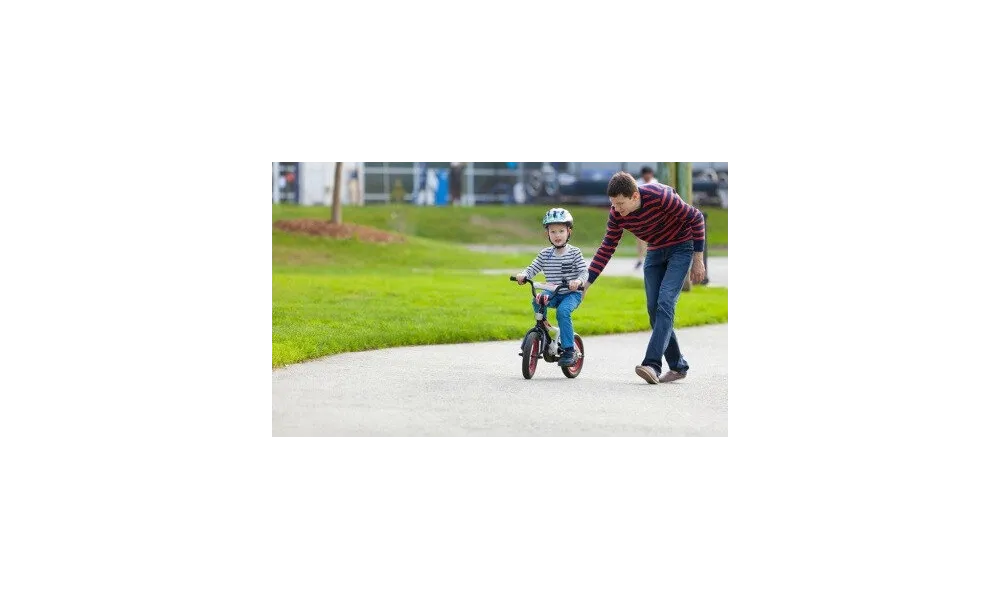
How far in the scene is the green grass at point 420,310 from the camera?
10.9 m

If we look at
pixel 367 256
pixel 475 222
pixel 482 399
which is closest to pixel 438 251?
pixel 367 256

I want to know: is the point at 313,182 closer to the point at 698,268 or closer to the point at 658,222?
the point at 658,222

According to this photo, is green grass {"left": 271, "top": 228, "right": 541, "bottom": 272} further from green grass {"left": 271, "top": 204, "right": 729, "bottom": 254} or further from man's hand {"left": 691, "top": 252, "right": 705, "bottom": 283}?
man's hand {"left": 691, "top": 252, "right": 705, "bottom": 283}

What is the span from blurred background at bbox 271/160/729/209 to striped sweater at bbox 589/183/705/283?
21132 millimetres

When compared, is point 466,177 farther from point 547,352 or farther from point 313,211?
point 547,352

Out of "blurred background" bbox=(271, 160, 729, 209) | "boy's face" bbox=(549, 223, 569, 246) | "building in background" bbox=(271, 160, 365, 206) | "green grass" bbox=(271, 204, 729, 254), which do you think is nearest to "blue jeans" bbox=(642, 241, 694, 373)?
"boy's face" bbox=(549, 223, 569, 246)

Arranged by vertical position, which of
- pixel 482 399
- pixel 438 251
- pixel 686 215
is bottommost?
pixel 482 399

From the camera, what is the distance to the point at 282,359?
9.52 meters

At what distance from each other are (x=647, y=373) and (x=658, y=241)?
3.10 feet

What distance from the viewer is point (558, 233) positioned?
8.90 m

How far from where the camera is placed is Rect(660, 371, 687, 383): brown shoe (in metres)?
9.20

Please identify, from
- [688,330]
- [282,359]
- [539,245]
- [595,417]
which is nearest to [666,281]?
[595,417]

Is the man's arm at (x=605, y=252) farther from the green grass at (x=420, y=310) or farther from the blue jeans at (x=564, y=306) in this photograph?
the green grass at (x=420, y=310)

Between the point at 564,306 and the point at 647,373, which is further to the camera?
the point at 564,306
